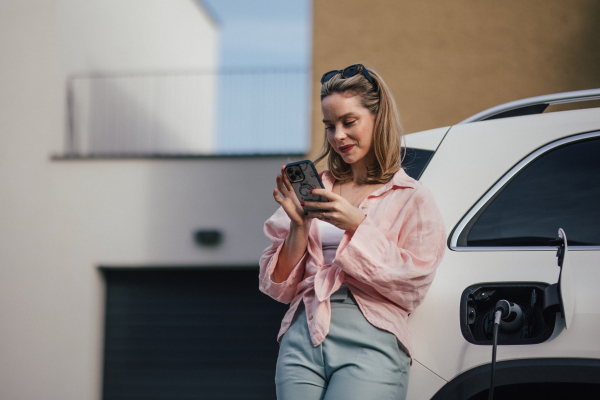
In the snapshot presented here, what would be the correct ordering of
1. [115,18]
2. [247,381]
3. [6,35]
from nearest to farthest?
[247,381]
[6,35]
[115,18]

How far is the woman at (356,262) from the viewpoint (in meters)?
1.45

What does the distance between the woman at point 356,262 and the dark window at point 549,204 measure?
1.01 feet

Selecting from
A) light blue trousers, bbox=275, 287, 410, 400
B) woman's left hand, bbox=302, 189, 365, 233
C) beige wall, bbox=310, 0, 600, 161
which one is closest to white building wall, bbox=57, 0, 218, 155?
beige wall, bbox=310, 0, 600, 161

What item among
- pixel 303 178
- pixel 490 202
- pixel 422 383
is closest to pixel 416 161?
pixel 490 202

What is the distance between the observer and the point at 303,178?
1559 mm

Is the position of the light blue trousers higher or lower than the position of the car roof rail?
lower

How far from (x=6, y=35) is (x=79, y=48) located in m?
0.86

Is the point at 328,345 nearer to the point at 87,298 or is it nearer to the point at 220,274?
the point at 220,274

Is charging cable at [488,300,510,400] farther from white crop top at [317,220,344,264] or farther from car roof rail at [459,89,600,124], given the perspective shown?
car roof rail at [459,89,600,124]

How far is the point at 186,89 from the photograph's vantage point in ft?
22.5

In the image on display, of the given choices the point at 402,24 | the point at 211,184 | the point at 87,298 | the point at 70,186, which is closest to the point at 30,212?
the point at 70,186

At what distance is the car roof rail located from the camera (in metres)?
2.06

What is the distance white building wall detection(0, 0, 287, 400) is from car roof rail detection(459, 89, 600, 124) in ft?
11.8

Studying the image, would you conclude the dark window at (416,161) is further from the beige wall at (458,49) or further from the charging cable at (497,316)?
the beige wall at (458,49)
